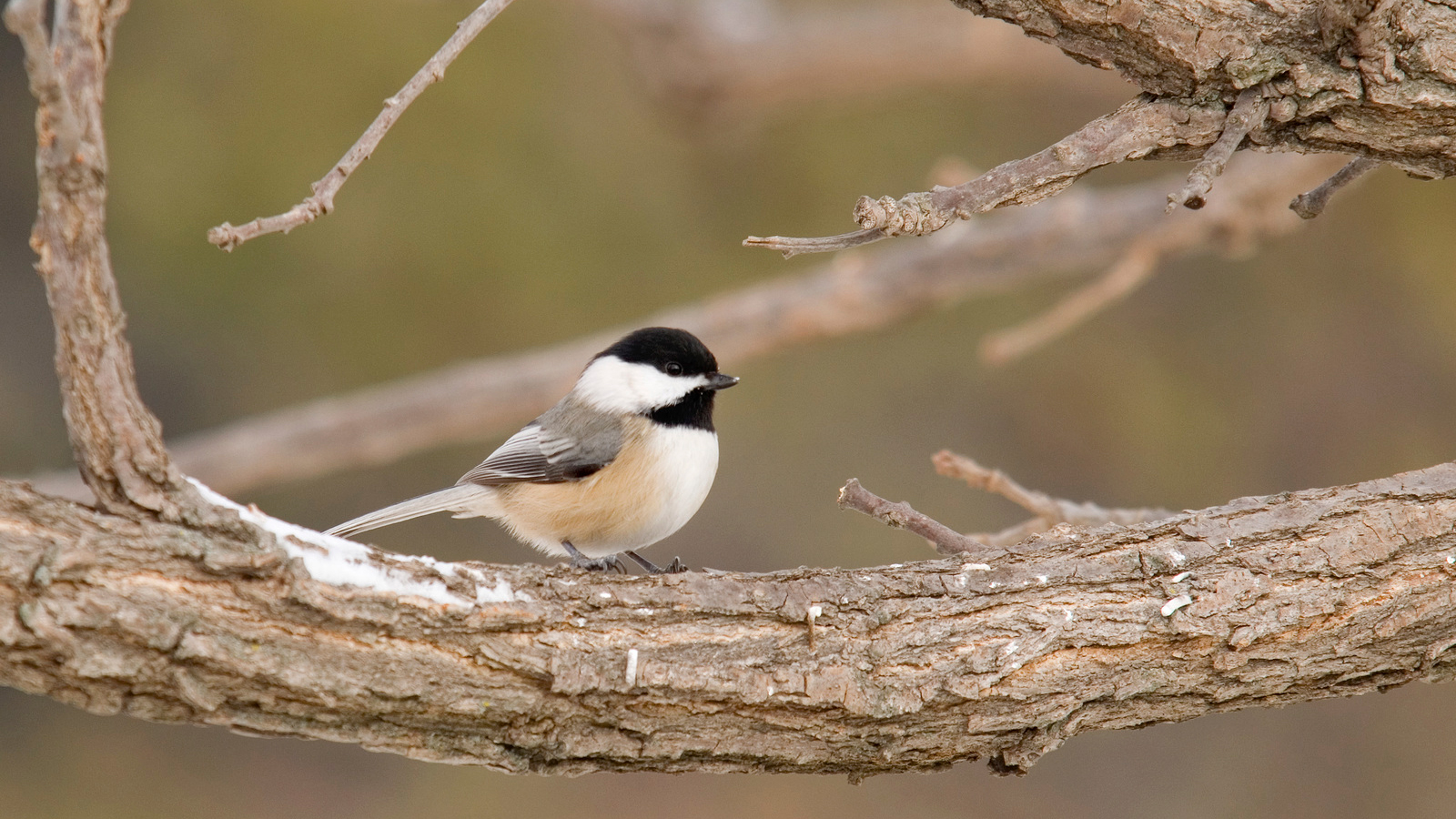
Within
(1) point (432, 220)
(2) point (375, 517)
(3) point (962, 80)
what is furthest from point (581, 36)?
(2) point (375, 517)

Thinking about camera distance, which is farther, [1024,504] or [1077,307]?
[1077,307]

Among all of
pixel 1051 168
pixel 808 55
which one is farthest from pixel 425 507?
pixel 808 55

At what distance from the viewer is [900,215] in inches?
62.7

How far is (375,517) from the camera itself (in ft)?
8.13

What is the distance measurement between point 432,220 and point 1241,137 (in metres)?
3.89

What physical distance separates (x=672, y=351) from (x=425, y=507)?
0.69 m

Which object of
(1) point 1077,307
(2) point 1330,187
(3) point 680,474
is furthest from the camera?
(1) point 1077,307

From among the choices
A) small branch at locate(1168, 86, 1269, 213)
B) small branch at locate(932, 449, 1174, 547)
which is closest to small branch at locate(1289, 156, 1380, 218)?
small branch at locate(1168, 86, 1269, 213)

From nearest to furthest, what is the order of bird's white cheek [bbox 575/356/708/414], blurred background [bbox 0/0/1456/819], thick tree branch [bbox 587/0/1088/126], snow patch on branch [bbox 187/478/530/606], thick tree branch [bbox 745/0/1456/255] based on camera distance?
snow patch on branch [bbox 187/478/530/606]
thick tree branch [bbox 745/0/1456/255]
bird's white cheek [bbox 575/356/708/414]
thick tree branch [bbox 587/0/1088/126]
blurred background [bbox 0/0/1456/819]

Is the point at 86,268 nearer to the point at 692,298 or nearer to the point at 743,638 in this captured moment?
the point at 743,638

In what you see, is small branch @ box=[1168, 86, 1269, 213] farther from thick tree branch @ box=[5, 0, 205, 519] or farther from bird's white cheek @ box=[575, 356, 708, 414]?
thick tree branch @ box=[5, 0, 205, 519]

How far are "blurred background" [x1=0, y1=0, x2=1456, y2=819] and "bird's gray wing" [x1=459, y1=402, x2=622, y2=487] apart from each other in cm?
231

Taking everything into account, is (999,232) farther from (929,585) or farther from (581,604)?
(581,604)

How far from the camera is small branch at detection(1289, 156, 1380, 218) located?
6.69 feet
